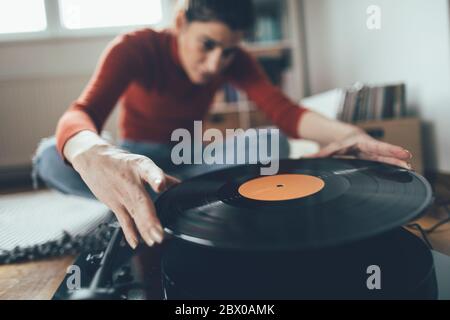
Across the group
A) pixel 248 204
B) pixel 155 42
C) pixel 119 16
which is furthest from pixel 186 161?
pixel 119 16

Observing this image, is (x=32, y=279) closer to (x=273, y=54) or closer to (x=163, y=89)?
(x=163, y=89)

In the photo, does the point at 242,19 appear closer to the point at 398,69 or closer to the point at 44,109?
the point at 398,69

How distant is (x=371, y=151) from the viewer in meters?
0.67

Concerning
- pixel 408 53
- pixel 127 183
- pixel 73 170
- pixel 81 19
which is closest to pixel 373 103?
pixel 408 53

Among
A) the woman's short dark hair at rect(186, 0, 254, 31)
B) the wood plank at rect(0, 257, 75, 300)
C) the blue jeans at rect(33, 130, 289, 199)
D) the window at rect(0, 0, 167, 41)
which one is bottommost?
the wood plank at rect(0, 257, 75, 300)

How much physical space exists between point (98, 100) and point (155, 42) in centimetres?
41

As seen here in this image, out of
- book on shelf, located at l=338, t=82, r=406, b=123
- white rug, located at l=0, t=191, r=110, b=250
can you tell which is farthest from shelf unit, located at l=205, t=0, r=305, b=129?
white rug, located at l=0, t=191, r=110, b=250

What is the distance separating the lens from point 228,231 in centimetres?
41

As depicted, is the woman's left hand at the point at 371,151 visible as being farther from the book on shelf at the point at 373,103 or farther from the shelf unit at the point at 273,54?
the shelf unit at the point at 273,54

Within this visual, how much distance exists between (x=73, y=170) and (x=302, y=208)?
694 mm

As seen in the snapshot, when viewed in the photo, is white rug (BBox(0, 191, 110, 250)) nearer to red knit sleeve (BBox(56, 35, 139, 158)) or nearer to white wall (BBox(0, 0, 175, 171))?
red knit sleeve (BBox(56, 35, 139, 158))

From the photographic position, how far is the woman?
0.48m

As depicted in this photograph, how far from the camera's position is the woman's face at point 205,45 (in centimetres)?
94

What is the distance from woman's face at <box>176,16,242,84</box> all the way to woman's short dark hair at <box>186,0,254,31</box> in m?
0.01
